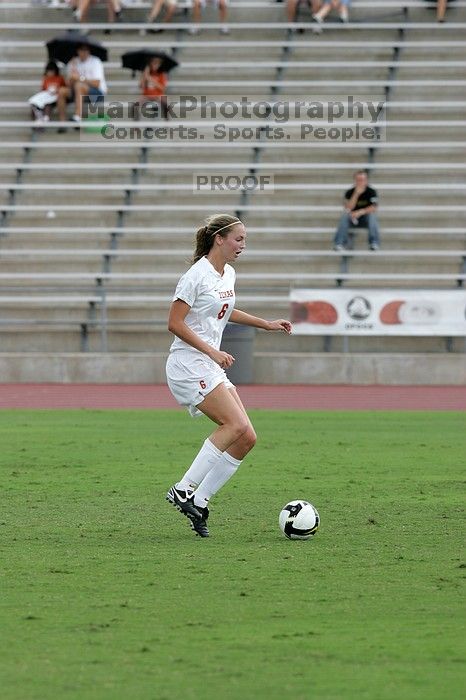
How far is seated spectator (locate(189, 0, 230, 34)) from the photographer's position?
108 feet

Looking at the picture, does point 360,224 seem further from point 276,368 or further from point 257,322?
point 257,322

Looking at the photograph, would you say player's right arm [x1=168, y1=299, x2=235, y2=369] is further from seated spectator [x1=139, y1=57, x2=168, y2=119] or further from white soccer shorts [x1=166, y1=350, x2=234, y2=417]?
seated spectator [x1=139, y1=57, x2=168, y2=119]

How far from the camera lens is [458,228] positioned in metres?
27.9

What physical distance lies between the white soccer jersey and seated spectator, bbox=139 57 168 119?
73.1 feet

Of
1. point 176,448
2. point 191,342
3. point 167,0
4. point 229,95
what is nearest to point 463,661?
point 191,342

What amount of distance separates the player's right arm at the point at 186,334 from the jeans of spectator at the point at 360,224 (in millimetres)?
18078

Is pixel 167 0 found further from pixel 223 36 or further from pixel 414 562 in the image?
pixel 414 562

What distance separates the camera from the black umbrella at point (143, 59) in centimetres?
3019

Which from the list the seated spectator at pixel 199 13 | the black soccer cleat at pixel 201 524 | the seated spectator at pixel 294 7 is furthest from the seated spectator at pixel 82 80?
the black soccer cleat at pixel 201 524

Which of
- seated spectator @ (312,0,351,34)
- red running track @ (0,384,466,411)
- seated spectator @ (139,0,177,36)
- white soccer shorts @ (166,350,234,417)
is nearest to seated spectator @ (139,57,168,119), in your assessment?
seated spectator @ (139,0,177,36)

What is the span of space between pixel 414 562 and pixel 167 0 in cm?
2741

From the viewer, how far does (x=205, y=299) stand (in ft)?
29.3

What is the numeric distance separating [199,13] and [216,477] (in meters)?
26.2

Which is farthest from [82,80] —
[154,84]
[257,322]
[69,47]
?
[257,322]
